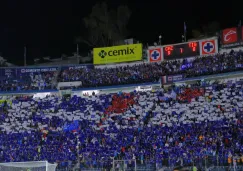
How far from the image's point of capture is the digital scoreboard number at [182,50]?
49062 millimetres

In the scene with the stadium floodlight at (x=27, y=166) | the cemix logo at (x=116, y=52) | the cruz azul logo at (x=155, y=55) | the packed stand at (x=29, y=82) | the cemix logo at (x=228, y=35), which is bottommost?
the stadium floodlight at (x=27, y=166)

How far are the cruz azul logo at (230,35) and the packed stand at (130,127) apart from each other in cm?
597

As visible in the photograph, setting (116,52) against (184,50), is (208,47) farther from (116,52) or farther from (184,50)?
(116,52)

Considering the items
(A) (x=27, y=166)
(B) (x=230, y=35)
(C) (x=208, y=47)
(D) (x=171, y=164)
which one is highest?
(B) (x=230, y=35)

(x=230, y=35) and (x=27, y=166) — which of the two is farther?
(x=230, y=35)

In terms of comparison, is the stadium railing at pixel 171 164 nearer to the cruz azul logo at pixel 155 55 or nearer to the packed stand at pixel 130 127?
the packed stand at pixel 130 127

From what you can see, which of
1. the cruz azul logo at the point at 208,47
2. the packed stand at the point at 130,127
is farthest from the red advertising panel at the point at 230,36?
the packed stand at the point at 130,127

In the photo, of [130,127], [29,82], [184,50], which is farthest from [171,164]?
[29,82]

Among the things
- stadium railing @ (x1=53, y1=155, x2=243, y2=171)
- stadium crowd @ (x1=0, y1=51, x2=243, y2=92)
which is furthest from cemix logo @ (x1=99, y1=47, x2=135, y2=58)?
stadium railing @ (x1=53, y1=155, x2=243, y2=171)

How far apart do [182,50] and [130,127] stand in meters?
14.0

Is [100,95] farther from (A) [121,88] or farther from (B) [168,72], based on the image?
(B) [168,72]

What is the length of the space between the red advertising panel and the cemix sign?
1154cm

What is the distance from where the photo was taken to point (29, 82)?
2163 inches

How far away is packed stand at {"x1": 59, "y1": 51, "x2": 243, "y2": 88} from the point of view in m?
45.6
